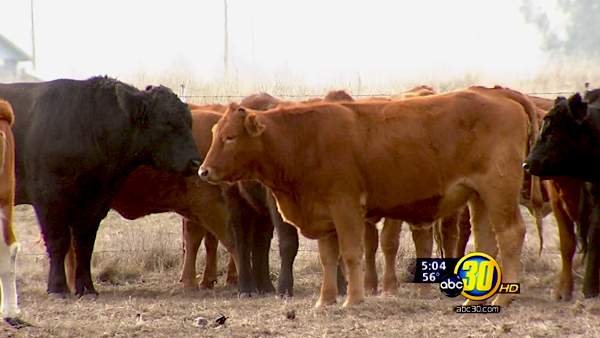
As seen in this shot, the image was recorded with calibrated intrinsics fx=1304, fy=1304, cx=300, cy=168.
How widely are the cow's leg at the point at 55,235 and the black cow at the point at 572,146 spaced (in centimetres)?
435

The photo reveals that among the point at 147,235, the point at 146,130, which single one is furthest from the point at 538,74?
the point at 146,130

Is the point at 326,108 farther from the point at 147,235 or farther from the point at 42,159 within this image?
the point at 147,235

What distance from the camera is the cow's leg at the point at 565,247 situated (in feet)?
37.2

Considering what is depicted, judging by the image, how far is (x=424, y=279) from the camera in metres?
11.6

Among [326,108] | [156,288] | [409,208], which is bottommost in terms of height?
[156,288]

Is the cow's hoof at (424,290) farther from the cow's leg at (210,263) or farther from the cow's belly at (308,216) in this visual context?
the cow's leg at (210,263)

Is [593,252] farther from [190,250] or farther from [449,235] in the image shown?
[190,250]

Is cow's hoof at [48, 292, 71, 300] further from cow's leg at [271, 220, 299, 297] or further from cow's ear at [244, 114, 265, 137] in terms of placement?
cow's ear at [244, 114, 265, 137]

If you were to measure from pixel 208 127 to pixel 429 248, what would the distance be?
2599mm

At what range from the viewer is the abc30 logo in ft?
33.3

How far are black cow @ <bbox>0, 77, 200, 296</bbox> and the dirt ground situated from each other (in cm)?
66

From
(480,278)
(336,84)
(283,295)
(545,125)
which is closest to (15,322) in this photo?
(283,295)

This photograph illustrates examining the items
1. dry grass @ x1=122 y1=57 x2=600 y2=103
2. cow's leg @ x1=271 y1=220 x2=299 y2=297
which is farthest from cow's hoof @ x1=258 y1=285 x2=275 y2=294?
dry grass @ x1=122 y1=57 x2=600 y2=103

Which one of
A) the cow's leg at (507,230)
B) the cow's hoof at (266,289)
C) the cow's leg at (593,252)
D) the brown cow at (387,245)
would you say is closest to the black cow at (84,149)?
the cow's hoof at (266,289)
